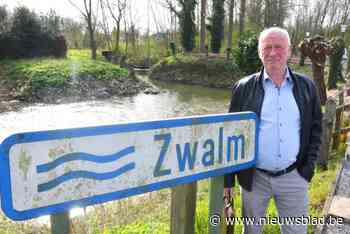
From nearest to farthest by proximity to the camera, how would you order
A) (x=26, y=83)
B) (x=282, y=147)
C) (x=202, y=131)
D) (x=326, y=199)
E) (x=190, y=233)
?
(x=202, y=131)
(x=190, y=233)
(x=282, y=147)
(x=326, y=199)
(x=26, y=83)

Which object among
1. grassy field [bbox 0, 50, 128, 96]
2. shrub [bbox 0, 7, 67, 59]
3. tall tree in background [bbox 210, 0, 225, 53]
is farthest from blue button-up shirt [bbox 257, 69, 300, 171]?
tall tree in background [bbox 210, 0, 225, 53]

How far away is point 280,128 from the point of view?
6.57 ft

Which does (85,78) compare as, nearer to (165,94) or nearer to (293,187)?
(165,94)

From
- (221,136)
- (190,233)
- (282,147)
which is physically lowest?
(190,233)

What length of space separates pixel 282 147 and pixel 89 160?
47.4 inches

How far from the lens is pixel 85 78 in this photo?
1777 cm

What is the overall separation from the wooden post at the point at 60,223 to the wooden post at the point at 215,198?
788 mm

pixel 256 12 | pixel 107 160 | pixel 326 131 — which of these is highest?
pixel 256 12

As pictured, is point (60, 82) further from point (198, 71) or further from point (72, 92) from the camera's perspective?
point (198, 71)

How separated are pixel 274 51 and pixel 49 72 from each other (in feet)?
54.3

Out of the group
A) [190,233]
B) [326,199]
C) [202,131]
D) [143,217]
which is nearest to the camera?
[202,131]

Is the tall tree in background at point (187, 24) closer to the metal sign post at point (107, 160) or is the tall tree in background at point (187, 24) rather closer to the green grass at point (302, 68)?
the green grass at point (302, 68)

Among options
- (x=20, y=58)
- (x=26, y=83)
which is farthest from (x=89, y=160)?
(x=20, y=58)

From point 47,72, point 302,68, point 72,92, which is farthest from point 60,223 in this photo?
point 302,68
